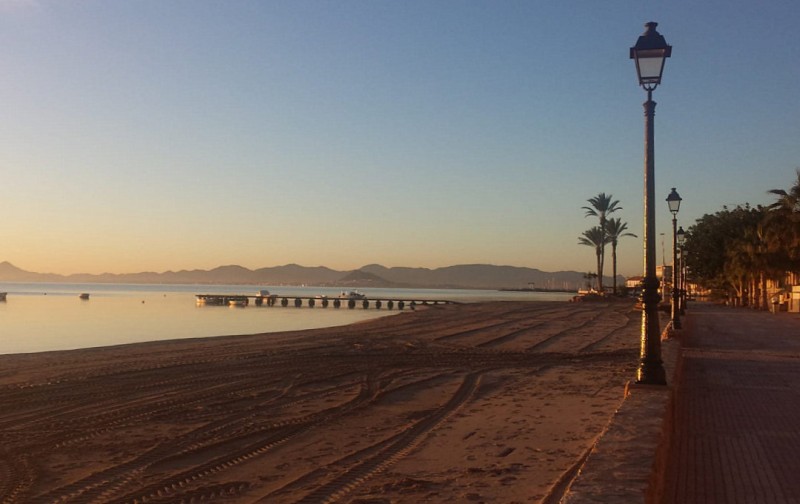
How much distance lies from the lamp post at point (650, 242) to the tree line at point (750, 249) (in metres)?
37.4

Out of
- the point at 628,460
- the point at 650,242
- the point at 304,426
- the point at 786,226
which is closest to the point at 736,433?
the point at 650,242

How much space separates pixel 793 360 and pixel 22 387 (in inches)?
637

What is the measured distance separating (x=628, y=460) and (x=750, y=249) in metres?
53.1

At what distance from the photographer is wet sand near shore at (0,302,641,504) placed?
24.1 feet

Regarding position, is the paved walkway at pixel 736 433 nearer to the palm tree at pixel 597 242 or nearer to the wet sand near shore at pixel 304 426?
the wet sand near shore at pixel 304 426

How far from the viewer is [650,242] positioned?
9164 mm

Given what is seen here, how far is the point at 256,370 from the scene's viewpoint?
56.8ft

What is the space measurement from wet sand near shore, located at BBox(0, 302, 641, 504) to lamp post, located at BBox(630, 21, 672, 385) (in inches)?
48.0

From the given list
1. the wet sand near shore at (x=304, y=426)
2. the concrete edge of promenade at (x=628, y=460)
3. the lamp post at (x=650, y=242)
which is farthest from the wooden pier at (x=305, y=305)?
the concrete edge of promenade at (x=628, y=460)

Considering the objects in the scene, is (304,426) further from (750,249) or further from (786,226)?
(750,249)

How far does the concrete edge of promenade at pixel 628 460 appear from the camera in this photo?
4271mm

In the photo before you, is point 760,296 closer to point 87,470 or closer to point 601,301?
→ point 601,301

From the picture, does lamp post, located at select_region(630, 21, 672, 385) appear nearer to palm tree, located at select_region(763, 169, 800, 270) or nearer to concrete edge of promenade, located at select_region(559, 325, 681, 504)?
concrete edge of promenade, located at select_region(559, 325, 681, 504)

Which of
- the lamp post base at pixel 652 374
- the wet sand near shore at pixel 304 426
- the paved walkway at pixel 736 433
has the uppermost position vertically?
the lamp post base at pixel 652 374
